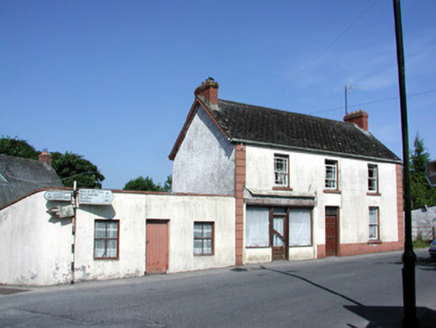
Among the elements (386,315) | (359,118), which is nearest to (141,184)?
(359,118)

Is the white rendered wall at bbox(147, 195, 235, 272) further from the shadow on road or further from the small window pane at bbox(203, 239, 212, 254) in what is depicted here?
the shadow on road

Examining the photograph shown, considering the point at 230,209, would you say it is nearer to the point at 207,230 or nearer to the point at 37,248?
the point at 207,230

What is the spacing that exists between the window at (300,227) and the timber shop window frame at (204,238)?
A: 4604 mm

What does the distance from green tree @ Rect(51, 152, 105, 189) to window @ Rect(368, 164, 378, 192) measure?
35490 millimetres

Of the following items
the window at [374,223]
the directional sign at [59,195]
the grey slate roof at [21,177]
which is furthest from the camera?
the grey slate roof at [21,177]

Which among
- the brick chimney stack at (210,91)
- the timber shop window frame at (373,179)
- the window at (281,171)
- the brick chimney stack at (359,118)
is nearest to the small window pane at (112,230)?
the window at (281,171)

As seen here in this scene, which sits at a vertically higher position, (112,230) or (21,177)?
(21,177)

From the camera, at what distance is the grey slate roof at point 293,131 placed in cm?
2162

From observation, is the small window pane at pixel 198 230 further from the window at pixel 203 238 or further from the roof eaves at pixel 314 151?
the roof eaves at pixel 314 151

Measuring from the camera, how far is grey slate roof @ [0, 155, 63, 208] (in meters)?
30.5

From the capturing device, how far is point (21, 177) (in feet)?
113

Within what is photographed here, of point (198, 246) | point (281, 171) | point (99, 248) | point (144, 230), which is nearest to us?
point (99, 248)

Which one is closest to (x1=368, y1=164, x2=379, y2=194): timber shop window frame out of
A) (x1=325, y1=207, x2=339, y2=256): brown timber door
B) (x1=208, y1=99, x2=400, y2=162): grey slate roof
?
(x1=208, y1=99, x2=400, y2=162): grey slate roof

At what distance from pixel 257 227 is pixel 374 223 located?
8.96 m
